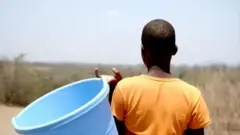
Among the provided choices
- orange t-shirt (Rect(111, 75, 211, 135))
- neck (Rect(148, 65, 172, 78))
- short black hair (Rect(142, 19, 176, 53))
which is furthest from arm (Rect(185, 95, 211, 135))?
short black hair (Rect(142, 19, 176, 53))

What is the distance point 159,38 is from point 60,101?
620 millimetres

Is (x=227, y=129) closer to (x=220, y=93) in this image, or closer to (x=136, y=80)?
(x=220, y=93)

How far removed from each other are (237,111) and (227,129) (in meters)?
1.18

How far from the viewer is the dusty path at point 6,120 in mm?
14280

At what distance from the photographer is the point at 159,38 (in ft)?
9.02

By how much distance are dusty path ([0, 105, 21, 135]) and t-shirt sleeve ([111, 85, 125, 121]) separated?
11.5 m

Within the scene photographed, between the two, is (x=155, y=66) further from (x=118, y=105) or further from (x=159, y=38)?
(x=118, y=105)

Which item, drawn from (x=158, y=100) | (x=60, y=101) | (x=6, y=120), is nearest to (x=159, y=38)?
(x=158, y=100)

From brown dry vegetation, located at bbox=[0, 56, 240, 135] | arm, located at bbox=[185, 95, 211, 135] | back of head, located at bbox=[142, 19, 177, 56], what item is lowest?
brown dry vegetation, located at bbox=[0, 56, 240, 135]

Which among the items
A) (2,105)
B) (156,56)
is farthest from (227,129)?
(156,56)

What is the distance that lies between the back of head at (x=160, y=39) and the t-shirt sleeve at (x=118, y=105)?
286mm

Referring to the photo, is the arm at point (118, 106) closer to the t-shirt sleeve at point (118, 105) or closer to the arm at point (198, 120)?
the t-shirt sleeve at point (118, 105)

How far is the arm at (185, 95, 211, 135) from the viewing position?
2.68m

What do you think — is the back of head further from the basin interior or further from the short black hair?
the basin interior
